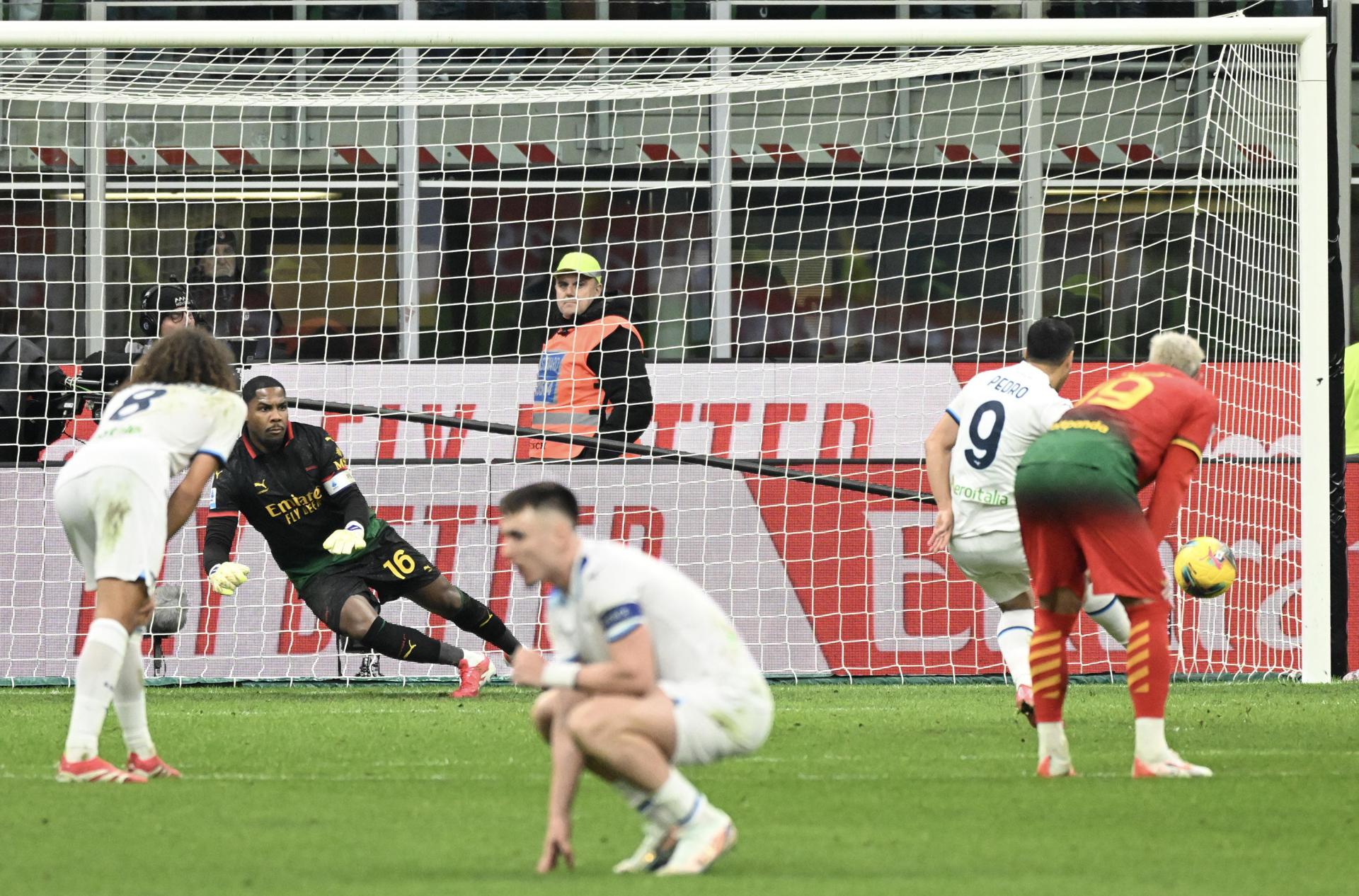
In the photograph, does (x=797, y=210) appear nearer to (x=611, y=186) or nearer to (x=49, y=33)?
(x=611, y=186)

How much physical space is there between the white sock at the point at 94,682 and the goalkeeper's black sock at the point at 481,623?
13.9ft

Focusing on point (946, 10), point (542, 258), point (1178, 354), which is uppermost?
point (946, 10)

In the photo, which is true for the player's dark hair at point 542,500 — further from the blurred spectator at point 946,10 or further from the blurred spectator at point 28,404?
the blurred spectator at point 946,10

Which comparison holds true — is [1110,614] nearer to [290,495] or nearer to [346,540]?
[346,540]

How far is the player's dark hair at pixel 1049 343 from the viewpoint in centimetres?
880

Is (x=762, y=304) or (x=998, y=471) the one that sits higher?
(x=762, y=304)

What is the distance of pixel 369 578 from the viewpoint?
36.7 feet

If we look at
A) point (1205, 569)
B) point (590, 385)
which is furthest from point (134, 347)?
point (1205, 569)

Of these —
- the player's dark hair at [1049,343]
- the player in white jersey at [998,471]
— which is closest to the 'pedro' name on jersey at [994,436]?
the player in white jersey at [998,471]

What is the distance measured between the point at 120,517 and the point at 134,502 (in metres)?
0.07

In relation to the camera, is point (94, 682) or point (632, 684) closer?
point (632, 684)

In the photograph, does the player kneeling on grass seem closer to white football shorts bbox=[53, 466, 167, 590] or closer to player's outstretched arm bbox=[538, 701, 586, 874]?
player's outstretched arm bbox=[538, 701, 586, 874]

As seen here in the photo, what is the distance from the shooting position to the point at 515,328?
13500 mm

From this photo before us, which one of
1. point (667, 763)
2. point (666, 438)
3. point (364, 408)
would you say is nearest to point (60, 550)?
point (364, 408)
